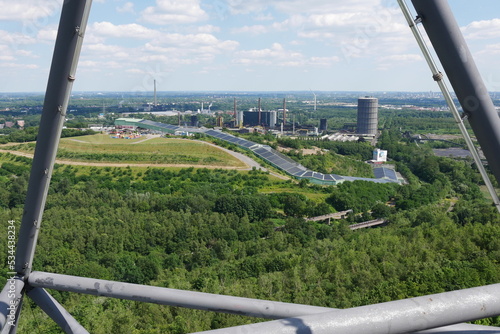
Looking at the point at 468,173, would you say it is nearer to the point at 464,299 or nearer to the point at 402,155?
the point at 402,155

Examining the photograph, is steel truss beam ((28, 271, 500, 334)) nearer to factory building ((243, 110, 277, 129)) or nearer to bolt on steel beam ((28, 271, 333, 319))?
bolt on steel beam ((28, 271, 333, 319))

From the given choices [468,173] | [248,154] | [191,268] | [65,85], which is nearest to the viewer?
[65,85]

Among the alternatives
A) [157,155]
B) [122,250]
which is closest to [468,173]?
[157,155]

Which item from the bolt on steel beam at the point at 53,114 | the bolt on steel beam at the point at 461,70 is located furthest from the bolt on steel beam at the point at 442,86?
the bolt on steel beam at the point at 53,114

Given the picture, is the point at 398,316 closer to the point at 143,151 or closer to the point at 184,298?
the point at 184,298

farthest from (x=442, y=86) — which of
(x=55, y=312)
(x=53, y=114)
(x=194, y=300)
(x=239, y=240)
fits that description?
(x=239, y=240)

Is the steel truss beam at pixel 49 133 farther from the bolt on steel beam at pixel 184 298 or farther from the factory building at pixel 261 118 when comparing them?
the factory building at pixel 261 118
